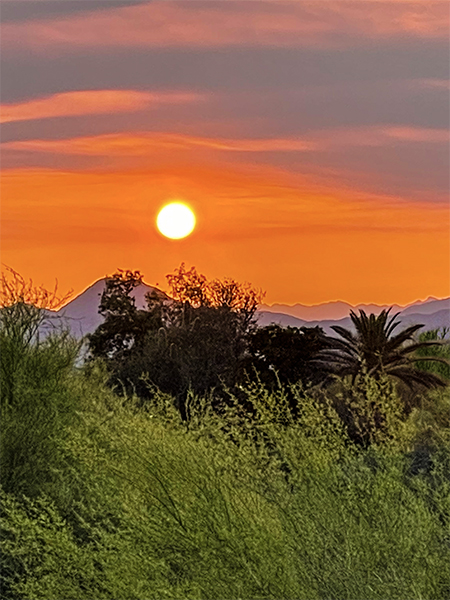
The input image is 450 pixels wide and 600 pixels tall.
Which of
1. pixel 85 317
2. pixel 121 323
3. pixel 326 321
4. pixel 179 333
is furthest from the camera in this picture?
pixel 326 321

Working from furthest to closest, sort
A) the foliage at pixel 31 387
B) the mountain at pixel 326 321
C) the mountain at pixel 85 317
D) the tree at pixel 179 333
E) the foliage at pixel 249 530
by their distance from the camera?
the mountain at pixel 326 321 → the tree at pixel 179 333 → the mountain at pixel 85 317 → the foliage at pixel 31 387 → the foliage at pixel 249 530

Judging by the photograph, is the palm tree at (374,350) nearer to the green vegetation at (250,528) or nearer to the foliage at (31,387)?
the foliage at (31,387)

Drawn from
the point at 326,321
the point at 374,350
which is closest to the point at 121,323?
the point at 374,350

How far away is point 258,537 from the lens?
26.1ft

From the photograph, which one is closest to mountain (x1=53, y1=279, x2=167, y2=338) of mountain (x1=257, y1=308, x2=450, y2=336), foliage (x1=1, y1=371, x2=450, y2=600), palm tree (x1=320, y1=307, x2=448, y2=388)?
mountain (x1=257, y1=308, x2=450, y2=336)

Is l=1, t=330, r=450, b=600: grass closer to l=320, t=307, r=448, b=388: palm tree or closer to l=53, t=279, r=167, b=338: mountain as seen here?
l=53, t=279, r=167, b=338: mountain

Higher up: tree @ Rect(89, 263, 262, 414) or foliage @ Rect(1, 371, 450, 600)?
tree @ Rect(89, 263, 262, 414)

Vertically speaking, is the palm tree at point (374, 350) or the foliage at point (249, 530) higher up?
the palm tree at point (374, 350)

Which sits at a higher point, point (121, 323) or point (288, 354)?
point (121, 323)

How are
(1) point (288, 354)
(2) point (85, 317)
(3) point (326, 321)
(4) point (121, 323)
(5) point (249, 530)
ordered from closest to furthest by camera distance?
(5) point (249, 530) < (2) point (85, 317) < (1) point (288, 354) < (4) point (121, 323) < (3) point (326, 321)

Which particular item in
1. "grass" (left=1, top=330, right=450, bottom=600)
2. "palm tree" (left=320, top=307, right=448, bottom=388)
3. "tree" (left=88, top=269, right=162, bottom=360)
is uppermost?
"tree" (left=88, top=269, right=162, bottom=360)

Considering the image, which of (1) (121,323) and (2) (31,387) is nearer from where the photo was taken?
(2) (31,387)

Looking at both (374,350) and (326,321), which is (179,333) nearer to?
(374,350)

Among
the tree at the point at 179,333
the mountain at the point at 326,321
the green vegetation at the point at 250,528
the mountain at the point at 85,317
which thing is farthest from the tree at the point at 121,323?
the green vegetation at the point at 250,528
